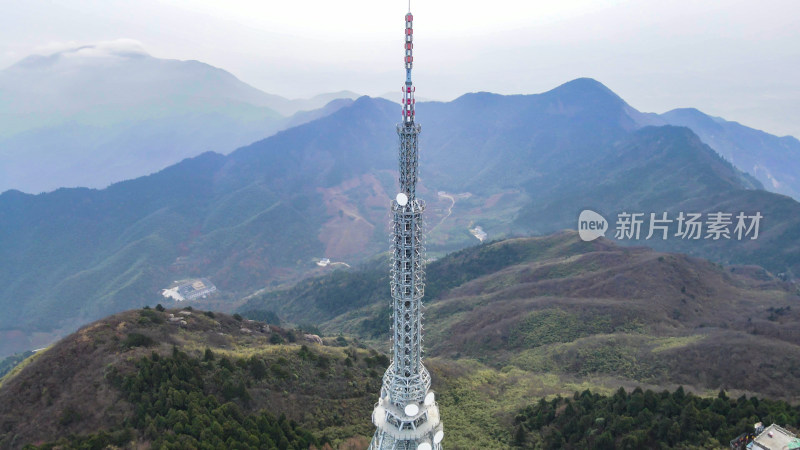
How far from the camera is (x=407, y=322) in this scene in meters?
33.1

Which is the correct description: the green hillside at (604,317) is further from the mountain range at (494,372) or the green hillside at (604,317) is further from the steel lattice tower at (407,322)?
the steel lattice tower at (407,322)

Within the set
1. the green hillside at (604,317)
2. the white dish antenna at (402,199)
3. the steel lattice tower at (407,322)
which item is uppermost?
the white dish antenna at (402,199)

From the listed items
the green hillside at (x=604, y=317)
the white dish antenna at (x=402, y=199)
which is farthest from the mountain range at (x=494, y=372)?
the white dish antenna at (x=402, y=199)

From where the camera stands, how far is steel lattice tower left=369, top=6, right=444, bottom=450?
101 ft

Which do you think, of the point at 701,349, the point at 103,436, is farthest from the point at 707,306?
the point at 103,436

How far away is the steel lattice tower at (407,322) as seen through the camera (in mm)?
30906

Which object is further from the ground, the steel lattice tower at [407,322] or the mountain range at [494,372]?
the steel lattice tower at [407,322]

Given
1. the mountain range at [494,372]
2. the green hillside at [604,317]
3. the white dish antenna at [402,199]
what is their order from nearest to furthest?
1. the white dish antenna at [402,199]
2. the mountain range at [494,372]
3. the green hillside at [604,317]

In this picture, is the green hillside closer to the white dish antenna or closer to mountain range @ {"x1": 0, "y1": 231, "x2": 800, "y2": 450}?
mountain range @ {"x1": 0, "y1": 231, "x2": 800, "y2": 450}

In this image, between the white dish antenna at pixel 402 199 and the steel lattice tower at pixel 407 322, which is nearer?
the white dish antenna at pixel 402 199

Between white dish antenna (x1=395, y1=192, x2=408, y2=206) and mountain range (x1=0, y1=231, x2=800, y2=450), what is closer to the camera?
white dish antenna (x1=395, y1=192, x2=408, y2=206)

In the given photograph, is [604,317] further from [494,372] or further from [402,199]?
[402,199]

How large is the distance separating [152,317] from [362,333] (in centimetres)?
7827

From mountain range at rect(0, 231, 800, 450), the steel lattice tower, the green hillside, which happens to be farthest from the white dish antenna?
the green hillside
